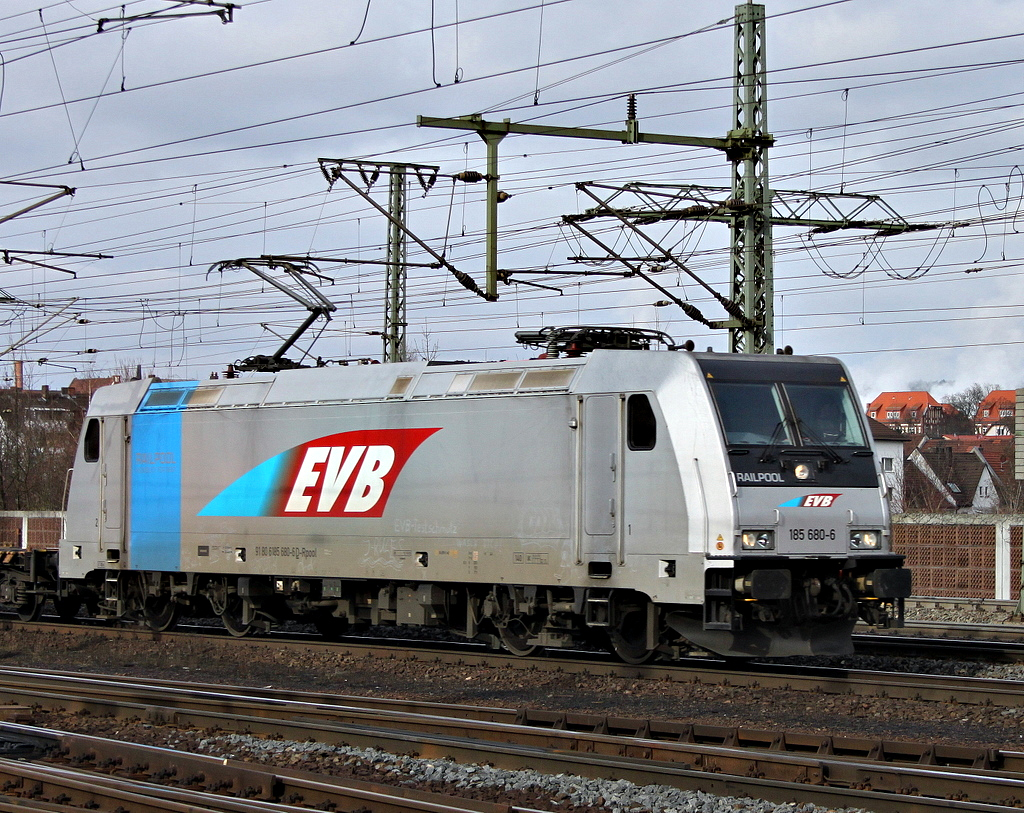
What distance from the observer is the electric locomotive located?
12.9m

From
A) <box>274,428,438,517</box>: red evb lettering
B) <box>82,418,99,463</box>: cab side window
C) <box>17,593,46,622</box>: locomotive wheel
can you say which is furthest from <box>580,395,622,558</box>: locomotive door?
<box>17,593,46,622</box>: locomotive wheel

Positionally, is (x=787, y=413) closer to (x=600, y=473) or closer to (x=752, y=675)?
(x=600, y=473)

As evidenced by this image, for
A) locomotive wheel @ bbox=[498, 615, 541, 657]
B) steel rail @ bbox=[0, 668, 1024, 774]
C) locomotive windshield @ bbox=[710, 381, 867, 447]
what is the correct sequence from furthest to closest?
1. locomotive wheel @ bbox=[498, 615, 541, 657]
2. locomotive windshield @ bbox=[710, 381, 867, 447]
3. steel rail @ bbox=[0, 668, 1024, 774]

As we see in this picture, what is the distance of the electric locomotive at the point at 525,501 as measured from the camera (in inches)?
507

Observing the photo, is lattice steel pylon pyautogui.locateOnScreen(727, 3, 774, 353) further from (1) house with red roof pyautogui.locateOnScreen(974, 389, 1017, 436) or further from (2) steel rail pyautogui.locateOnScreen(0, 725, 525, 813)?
(1) house with red roof pyautogui.locateOnScreen(974, 389, 1017, 436)

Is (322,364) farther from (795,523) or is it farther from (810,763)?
(810,763)

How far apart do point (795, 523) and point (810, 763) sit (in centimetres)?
455

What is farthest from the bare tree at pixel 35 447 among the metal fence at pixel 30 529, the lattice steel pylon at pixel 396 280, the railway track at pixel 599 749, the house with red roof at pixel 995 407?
the house with red roof at pixel 995 407

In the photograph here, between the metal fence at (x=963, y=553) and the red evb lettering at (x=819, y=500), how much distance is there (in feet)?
43.1

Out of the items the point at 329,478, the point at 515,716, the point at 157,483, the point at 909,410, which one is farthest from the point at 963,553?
the point at 909,410

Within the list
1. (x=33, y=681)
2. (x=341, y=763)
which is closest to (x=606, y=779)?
(x=341, y=763)

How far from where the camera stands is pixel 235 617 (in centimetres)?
1827

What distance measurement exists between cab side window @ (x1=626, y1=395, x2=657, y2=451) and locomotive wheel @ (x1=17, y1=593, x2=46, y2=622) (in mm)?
12044

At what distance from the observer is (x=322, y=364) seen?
18109mm
